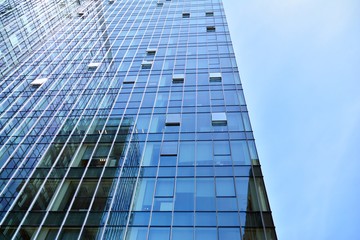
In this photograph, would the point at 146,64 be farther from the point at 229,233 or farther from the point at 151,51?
the point at 229,233

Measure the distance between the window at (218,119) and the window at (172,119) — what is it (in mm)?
2668

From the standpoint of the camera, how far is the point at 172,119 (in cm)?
2528

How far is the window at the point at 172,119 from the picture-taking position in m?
24.9

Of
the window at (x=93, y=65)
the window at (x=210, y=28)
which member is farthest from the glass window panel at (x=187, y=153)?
the window at (x=210, y=28)

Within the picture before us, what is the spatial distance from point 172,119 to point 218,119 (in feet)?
11.7

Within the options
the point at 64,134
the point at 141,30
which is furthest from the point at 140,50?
the point at 64,134

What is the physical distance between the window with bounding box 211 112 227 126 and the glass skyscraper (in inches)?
3.0

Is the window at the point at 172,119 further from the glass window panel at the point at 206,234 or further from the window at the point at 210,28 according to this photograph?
the window at the point at 210,28

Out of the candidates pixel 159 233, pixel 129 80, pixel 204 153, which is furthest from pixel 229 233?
pixel 129 80

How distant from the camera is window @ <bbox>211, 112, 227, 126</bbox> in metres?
24.4

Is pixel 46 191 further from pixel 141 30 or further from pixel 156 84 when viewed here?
pixel 141 30

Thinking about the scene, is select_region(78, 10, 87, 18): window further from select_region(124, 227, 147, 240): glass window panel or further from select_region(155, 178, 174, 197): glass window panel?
select_region(124, 227, 147, 240): glass window panel

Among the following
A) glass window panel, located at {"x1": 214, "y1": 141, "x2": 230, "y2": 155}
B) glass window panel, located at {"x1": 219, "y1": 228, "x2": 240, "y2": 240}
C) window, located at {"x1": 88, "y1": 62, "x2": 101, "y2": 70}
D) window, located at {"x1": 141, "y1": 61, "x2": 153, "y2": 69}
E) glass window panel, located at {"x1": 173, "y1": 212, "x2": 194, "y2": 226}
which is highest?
window, located at {"x1": 88, "y1": 62, "x2": 101, "y2": 70}

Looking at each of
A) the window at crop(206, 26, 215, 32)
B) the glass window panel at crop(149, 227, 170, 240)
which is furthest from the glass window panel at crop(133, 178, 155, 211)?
the window at crop(206, 26, 215, 32)
